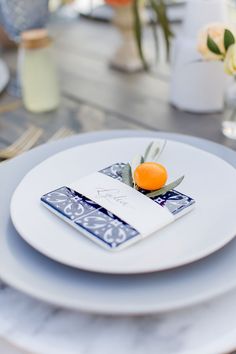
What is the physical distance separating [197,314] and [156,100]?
555 millimetres

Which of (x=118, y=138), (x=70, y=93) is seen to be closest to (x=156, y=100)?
(x=70, y=93)

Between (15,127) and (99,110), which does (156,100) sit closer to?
(99,110)

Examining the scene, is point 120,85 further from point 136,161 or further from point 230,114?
point 136,161

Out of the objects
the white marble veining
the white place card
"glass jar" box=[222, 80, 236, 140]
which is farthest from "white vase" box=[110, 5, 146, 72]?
the white marble veining

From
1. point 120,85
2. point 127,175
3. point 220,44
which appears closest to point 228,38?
point 220,44

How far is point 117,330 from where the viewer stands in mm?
365

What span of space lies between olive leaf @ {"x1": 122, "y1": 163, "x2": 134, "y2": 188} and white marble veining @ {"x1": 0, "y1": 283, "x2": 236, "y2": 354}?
0.15 meters

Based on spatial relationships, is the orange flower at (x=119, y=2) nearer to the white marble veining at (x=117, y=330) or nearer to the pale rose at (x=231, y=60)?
the pale rose at (x=231, y=60)

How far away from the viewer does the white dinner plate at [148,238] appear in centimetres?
38

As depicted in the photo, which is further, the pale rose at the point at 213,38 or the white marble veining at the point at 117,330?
the pale rose at the point at 213,38

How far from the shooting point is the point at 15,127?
777 mm

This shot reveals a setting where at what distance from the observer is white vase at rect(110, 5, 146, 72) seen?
100cm

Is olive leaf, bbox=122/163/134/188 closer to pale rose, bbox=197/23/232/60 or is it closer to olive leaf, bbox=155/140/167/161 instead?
olive leaf, bbox=155/140/167/161

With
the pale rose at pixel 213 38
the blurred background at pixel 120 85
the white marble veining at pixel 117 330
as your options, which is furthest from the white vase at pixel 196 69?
the white marble veining at pixel 117 330
